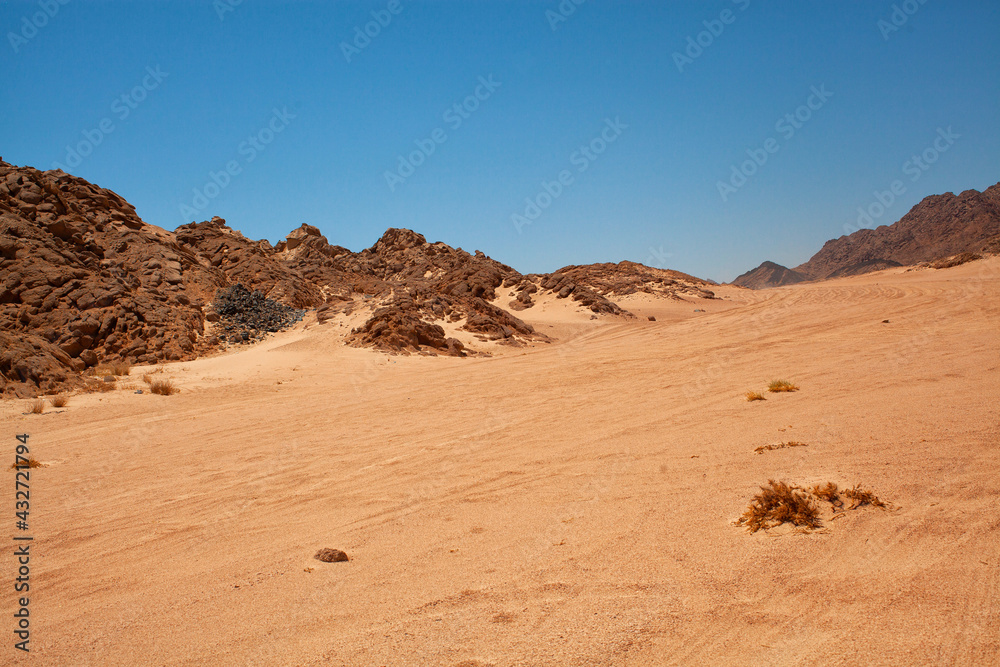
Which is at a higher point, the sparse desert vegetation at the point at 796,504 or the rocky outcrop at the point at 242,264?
the rocky outcrop at the point at 242,264

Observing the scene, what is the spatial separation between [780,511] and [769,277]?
12057 cm

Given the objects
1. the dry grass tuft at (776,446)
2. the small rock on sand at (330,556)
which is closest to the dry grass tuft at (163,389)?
the small rock on sand at (330,556)

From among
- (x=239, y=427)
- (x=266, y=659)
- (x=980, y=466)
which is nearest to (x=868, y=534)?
(x=980, y=466)

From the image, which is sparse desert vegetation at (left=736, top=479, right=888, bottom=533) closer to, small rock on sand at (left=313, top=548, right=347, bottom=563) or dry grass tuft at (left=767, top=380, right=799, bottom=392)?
small rock on sand at (left=313, top=548, right=347, bottom=563)

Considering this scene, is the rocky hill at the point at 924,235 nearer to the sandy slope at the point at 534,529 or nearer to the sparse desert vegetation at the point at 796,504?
the sandy slope at the point at 534,529

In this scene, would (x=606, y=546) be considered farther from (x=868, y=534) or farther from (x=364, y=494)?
(x=364, y=494)

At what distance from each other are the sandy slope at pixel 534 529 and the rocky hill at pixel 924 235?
77.9 meters

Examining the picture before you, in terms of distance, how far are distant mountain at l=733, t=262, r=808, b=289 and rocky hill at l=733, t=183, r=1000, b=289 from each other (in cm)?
347

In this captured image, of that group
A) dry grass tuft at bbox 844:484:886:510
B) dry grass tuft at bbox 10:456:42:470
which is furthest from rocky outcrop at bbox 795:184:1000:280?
dry grass tuft at bbox 10:456:42:470

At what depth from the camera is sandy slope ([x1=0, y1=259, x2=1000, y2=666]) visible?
2.74 metres

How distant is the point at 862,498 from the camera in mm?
3840

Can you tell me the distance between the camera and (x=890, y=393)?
6.88m

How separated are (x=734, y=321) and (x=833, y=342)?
Result: 7099mm

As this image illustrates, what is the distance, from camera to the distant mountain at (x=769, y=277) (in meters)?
102
